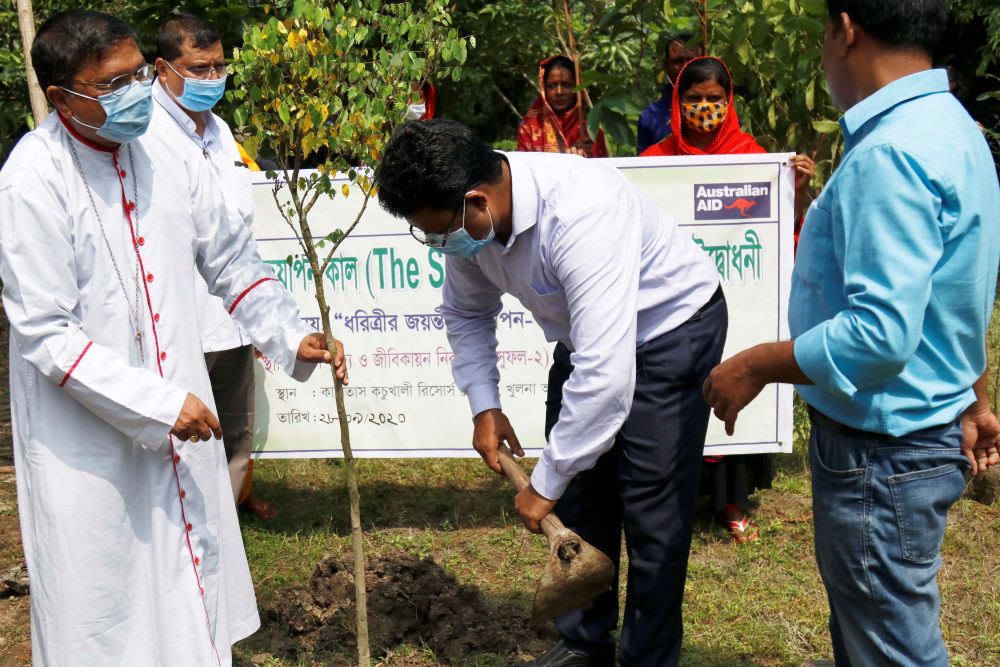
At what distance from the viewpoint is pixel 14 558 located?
15.6 feet

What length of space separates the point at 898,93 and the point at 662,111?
11.3 ft

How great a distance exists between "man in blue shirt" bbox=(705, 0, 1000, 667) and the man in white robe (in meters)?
1.44

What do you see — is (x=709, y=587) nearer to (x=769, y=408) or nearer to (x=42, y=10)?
(x=769, y=408)

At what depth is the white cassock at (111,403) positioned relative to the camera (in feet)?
8.61

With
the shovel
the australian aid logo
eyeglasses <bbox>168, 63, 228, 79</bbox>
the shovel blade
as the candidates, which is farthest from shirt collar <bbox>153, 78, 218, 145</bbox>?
the shovel blade

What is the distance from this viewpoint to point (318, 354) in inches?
122

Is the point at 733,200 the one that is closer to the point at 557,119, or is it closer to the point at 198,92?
the point at 557,119

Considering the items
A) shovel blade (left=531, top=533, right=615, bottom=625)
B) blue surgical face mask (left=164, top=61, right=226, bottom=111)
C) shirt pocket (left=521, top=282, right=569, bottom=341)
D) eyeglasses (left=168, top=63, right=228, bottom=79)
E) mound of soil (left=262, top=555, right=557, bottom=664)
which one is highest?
eyeglasses (left=168, top=63, right=228, bottom=79)

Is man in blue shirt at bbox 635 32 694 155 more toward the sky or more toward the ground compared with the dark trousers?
more toward the sky

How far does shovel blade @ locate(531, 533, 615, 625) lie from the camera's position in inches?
112

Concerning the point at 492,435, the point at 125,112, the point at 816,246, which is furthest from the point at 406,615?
the point at 816,246

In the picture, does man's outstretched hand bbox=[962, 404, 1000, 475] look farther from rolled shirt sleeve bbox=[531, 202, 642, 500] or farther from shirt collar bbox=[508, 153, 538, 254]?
shirt collar bbox=[508, 153, 538, 254]

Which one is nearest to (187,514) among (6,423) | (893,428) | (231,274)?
(231,274)

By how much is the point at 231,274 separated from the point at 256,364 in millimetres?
1962
